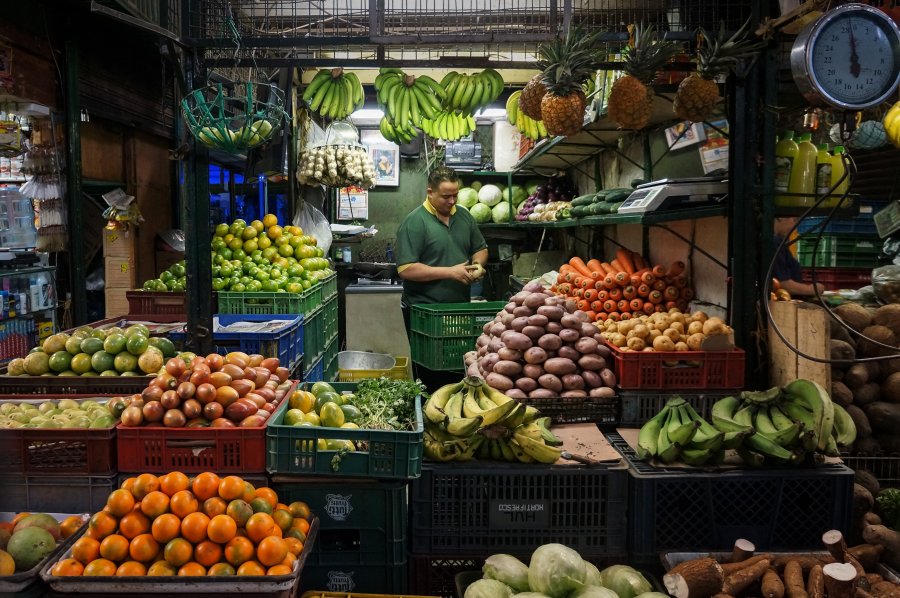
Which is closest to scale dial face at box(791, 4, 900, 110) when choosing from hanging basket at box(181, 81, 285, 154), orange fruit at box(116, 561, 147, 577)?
hanging basket at box(181, 81, 285, 154)

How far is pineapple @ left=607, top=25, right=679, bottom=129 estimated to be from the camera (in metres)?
3.83

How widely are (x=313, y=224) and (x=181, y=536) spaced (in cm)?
617

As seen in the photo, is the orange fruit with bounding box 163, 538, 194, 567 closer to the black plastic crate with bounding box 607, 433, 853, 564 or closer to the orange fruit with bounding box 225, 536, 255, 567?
the orange fruit with bounding box 225, 536, 255, 567

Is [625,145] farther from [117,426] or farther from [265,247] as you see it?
[117,426]

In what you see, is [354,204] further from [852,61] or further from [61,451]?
[852,61]

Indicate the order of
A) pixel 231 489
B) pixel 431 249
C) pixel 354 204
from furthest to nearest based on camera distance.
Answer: pixel 354 204 < pixel 431 249 < pixel 231 489

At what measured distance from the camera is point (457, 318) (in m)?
5.29

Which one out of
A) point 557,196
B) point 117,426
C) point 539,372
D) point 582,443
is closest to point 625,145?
point 557,196

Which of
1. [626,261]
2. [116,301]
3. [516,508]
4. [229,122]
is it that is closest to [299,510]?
[516,508]

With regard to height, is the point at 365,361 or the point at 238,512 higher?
the point at 238,512

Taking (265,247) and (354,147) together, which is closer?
(265,247)

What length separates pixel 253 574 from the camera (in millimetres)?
2102

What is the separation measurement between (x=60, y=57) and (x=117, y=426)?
4.84 metres

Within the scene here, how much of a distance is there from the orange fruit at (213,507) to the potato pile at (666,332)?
212 centimetres
